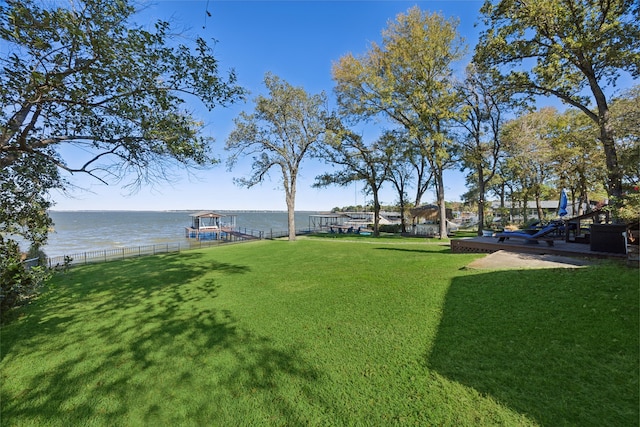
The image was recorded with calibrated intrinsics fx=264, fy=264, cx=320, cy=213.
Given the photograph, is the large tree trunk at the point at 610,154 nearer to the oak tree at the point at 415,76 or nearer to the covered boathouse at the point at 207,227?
the oak tree at the point at 415,76

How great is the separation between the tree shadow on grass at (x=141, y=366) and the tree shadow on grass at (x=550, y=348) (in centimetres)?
184

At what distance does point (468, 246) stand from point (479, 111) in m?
14.5

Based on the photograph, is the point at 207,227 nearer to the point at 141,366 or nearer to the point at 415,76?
the point at 415,76

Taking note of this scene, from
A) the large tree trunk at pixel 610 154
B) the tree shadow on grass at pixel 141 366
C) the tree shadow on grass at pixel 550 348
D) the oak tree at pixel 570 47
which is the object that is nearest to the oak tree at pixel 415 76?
the oak tree at pixel 570 47

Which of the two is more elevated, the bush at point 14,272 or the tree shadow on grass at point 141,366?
the bush at point 14,272

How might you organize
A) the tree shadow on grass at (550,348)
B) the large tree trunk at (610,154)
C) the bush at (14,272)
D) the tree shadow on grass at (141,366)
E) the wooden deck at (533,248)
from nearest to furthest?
the tree shadow on grass at (550,348) < the tree shadow on grass at (141,366) < the bush at (14,272) < the wooden deck at (533,248) < the large tree trunk at (610,154)

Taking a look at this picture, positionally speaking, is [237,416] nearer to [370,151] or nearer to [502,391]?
[502,391]

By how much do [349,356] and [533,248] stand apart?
7987mm

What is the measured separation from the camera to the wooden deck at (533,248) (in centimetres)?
697

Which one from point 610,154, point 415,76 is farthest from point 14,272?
point 415,76

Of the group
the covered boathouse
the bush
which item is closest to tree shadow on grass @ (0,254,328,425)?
the bush

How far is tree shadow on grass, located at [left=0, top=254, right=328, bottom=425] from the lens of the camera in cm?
260

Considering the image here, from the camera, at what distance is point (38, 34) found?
3230 millimetres

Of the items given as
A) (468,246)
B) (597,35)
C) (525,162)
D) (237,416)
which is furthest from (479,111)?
(237,416)
